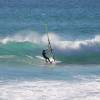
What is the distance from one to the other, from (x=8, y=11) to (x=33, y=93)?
2691 cm

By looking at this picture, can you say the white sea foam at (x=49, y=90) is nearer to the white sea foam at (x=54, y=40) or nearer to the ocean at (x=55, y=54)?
the ocean at (x=55, y=54)

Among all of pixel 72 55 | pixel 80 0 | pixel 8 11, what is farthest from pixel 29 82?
pixel 80 0

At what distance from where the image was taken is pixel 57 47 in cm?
2273

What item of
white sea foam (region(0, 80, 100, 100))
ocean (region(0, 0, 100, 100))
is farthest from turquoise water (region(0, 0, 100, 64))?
white sea foam (region(0, 80, 100, 100))

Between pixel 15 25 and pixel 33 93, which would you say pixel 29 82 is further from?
pixel 15 25

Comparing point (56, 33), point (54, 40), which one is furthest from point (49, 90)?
point (56, 33)

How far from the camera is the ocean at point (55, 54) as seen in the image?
12898 mm

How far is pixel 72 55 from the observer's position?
69.5ft

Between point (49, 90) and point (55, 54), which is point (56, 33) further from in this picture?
point (49, 90)

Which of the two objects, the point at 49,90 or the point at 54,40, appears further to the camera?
the point at 54,40

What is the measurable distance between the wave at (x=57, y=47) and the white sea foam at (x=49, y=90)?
557cm

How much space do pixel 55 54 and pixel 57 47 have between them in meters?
1.59

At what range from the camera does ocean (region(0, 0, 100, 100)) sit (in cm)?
1290

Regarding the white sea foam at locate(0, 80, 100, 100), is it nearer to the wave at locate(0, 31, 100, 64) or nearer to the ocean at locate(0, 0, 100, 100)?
the ocean at locate(0, 0, 100, 100)
